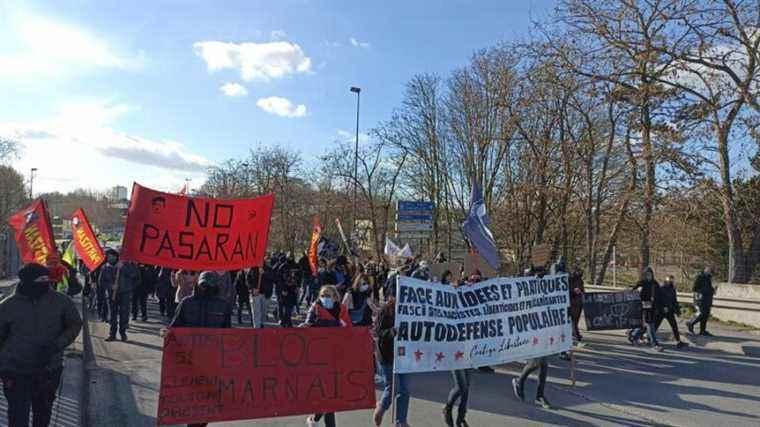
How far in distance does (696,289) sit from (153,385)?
12811mm

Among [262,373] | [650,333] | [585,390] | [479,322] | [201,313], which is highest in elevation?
[201,313]

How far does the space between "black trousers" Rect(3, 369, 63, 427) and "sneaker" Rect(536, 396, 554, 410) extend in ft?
19.0

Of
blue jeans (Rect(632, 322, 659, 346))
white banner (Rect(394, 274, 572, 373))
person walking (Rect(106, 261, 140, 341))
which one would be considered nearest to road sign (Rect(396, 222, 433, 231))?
blue jeans (Rect(632, 322, 659, 346))

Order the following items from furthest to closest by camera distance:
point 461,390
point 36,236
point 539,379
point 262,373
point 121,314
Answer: point 121,314 → point 36,236 → point 539,379 → point 461,390 → point 262,373

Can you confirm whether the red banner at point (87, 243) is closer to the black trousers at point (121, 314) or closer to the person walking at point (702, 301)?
the black trousers at point (121, 314)

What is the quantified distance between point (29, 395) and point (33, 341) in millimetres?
488

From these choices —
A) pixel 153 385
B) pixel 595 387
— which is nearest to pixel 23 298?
pixel 153 385

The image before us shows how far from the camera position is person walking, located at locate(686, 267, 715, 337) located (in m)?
15.2

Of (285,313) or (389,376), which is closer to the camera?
(389,376)

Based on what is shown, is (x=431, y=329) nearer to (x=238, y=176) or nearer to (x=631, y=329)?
(x=631, y=329)

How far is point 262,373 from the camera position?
593cm

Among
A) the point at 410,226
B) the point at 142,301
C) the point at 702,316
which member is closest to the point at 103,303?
the point at 142,301

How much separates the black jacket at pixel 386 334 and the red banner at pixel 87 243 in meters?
7.09

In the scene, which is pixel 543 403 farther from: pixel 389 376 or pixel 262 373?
pixel 262 373
